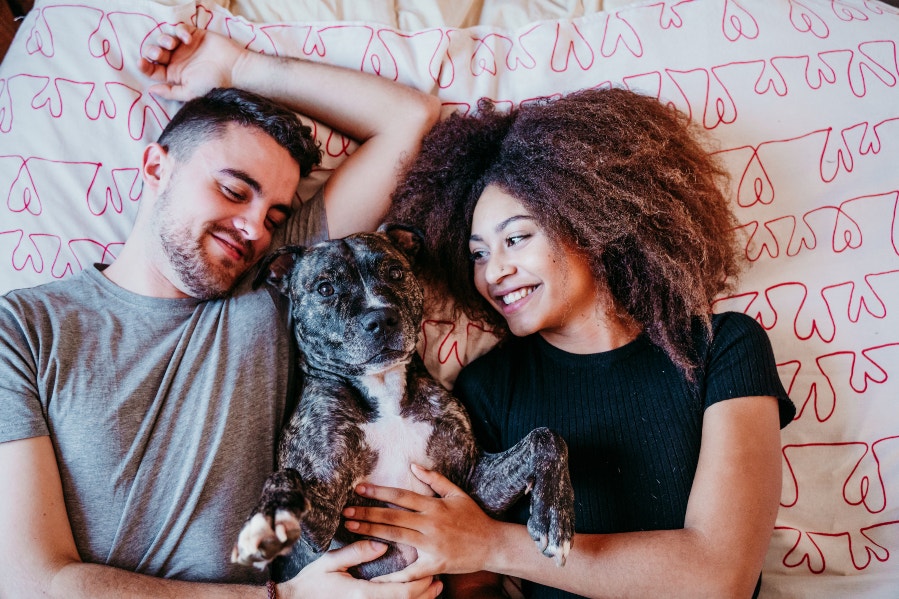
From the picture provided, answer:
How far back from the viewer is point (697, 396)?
7.17ft

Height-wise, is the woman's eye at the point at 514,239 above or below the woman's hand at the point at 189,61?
below

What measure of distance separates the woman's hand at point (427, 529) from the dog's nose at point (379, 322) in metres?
0.52

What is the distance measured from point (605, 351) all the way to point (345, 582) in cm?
120

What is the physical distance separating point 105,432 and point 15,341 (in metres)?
0.44

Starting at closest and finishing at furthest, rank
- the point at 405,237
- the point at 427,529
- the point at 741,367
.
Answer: the point at 427,529, the point at 741,367, the point at 405,237

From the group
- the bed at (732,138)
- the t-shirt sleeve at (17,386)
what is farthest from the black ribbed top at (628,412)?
the t-shirt sleeve at (17,386)

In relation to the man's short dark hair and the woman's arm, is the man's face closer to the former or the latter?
the man's short dark hair

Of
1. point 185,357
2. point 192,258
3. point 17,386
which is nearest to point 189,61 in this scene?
point 192,258

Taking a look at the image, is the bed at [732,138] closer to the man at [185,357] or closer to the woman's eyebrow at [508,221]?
the man at [185,357]

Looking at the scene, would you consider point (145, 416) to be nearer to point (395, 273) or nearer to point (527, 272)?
point (395, 273)

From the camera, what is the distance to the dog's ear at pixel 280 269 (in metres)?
2.34

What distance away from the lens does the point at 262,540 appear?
1.65m

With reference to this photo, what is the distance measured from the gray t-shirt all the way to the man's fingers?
355 millimetres

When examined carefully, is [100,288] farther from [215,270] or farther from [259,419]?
[259,419]
